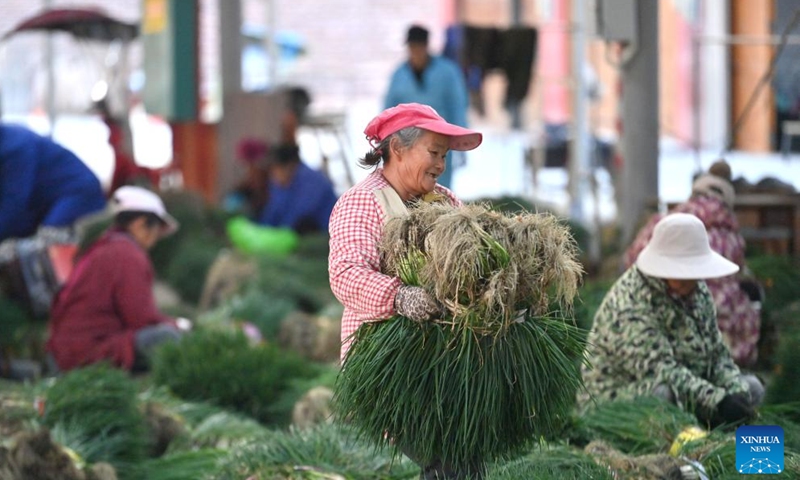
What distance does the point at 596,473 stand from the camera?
3078 mm

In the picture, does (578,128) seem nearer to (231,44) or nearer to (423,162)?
(231,44)

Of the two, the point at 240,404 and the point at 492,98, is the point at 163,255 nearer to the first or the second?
the point at 240,404

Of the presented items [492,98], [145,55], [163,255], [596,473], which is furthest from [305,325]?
[492,98]

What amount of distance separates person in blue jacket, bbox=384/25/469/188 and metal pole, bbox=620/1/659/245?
94 cm

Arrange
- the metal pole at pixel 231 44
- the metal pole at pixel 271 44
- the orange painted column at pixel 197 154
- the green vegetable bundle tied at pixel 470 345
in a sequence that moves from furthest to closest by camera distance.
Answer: the metal pole at pixel 271 44, the orange painted column at pixel 197 154, the metal pole at pixel 231 44, the green vegetable bundle tied at pixel 470 345

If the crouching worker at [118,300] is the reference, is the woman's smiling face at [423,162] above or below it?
above

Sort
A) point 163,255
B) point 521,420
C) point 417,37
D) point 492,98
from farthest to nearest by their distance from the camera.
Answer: point 492,98, point 163,255, point 417,37, point 521,420

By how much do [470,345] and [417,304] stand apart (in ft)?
0.46

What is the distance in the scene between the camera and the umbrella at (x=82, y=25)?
1166 centimetres

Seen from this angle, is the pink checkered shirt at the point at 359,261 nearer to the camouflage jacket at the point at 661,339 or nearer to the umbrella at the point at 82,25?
the camouflage jacket at the point at 661,339

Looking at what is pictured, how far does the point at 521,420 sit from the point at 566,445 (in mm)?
595

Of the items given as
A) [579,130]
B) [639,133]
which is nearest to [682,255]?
[639,133]

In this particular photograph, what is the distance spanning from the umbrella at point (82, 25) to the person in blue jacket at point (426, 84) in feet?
15.7

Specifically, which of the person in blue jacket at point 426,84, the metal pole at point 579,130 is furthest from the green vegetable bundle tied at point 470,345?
the metal pole at point 579,130
